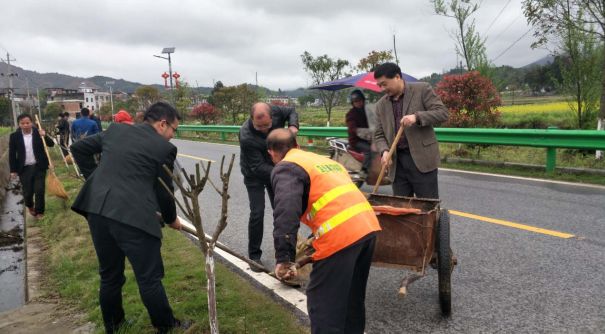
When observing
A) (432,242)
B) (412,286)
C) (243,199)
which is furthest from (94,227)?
(243,199)

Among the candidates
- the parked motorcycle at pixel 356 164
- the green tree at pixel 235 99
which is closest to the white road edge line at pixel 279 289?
the parked motorcycle at pixel 356 164

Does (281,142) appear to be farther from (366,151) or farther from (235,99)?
(235,99)

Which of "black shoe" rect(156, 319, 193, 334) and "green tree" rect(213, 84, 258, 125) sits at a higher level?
"green tree" rect(213, 84, 258, 125)

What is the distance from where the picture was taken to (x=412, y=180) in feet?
13.5

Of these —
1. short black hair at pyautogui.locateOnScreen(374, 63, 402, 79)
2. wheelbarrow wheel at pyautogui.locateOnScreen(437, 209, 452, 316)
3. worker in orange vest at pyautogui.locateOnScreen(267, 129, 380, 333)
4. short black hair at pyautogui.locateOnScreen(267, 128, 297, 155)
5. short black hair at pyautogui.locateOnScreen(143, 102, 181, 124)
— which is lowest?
wheelbarrow wheel at pyautogui.locateOnScreen(437, 209, 452, 316)

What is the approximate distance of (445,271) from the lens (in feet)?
11.0

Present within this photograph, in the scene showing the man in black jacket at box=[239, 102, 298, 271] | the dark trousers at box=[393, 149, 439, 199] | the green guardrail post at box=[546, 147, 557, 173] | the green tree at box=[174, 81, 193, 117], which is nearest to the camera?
the dark trousers at box=[393, 149, 439, 199]

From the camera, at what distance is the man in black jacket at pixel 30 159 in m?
7.56

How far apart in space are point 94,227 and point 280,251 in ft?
4.74

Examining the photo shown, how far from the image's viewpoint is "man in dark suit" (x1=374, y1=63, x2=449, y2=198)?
391 cm

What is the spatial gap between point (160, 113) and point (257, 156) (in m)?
1.38

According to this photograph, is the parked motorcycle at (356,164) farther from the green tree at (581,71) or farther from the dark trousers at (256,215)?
the green tree at (581,71)

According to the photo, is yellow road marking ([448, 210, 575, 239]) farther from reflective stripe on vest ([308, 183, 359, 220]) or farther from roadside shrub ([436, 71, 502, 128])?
roadside shrub ([436, 71, 502, 128])

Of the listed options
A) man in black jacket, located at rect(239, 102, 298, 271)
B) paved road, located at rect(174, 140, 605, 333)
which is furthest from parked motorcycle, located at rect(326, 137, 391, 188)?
man in black jacket, located at rect(239, 102, 298, 271)
